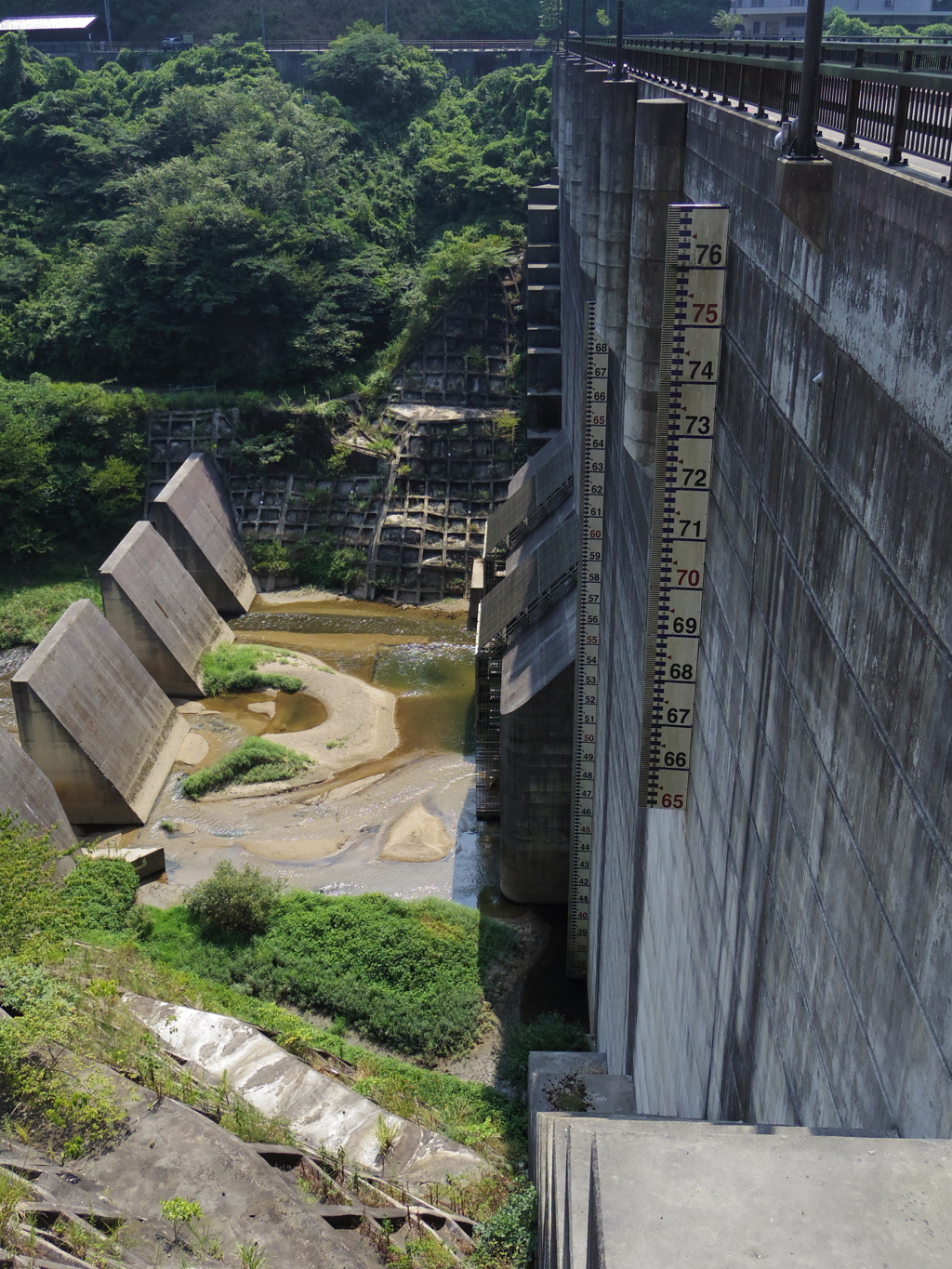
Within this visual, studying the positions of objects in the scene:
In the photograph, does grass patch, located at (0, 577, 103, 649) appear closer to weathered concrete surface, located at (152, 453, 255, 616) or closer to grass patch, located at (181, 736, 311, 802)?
weathered concrete surface, located at (152, 453, 255, 616)

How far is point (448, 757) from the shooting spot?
28203 mm

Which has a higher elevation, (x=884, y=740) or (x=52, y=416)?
(x=884, y=740)

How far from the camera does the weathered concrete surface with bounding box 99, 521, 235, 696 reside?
30.2 metres

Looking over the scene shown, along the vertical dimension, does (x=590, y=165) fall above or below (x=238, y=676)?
above

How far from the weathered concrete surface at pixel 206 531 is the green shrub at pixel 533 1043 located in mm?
20555

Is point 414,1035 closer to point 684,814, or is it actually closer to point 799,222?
point 684,814

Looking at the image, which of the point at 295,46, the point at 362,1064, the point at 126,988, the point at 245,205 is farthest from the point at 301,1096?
the point at 295,46

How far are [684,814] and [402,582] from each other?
28155 mm

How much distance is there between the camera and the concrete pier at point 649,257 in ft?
32.7

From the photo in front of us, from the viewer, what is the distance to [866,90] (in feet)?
19.1

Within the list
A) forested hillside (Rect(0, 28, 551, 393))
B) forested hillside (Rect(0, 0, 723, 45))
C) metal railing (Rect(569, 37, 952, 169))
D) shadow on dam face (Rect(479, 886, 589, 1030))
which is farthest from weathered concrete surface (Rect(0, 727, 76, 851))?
forested hillside (Rect(0, 0, 723, 45))

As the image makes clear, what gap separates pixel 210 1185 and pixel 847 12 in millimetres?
51616

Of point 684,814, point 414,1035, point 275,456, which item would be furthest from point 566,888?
point 275,456

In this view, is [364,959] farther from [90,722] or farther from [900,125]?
[900,125]
